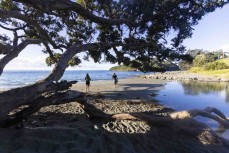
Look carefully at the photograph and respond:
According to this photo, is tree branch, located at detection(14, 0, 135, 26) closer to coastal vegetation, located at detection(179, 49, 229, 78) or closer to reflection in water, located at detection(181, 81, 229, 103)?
reflection in water, located at detection(181, 81, 229, 103)

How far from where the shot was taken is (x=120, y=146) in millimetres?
8180

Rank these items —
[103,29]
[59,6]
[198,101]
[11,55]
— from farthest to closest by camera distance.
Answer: [198,101]
[103,29]
[59,6]
[11,55]

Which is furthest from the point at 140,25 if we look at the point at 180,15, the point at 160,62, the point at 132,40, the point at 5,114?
the point at 5,114

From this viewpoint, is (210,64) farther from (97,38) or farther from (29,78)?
(97,38)

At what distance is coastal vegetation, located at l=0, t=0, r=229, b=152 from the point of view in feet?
28.0

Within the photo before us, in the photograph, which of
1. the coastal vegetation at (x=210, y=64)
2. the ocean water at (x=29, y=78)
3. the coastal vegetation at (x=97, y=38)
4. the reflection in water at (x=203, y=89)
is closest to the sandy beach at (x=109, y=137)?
the coastal vegetation at (x=97, y=38)

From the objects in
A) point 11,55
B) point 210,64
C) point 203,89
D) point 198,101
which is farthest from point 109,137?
point 210,64

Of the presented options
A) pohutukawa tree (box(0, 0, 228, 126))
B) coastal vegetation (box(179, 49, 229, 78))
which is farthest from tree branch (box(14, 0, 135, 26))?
coastal vegetation (box(179, 49, 229, 78))

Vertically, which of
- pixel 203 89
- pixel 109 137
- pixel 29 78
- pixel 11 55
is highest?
pixel 11 55

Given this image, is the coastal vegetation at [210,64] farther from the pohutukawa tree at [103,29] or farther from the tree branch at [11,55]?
the tree branch at [11,55]

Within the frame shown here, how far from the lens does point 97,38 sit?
595 inches

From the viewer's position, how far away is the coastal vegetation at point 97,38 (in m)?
8.54

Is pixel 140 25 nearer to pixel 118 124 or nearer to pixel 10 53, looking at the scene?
pixel 118 124

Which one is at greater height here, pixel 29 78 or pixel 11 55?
pixel 11 55
